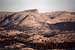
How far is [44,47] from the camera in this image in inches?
109

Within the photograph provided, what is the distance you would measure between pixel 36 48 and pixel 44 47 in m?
0.13

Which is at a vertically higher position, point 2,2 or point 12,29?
point 2,2

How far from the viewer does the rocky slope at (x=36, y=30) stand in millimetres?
2775

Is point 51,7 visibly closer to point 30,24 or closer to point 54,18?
point 54,18

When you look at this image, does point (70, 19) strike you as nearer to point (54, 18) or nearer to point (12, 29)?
point (54, 18)

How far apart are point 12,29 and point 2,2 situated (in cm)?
50

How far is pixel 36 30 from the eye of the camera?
2.83m

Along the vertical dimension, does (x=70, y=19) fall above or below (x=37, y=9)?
below

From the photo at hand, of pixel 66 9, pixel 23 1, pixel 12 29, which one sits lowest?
pixel 12 29

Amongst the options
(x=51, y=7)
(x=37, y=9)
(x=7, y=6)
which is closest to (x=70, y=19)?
(x=51, y=7)

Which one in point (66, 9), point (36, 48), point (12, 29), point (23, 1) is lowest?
point (36, 48)

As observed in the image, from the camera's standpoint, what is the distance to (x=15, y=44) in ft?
9.29

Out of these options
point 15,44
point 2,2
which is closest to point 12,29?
point 15,44

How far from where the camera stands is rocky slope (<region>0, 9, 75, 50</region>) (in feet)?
9.11
